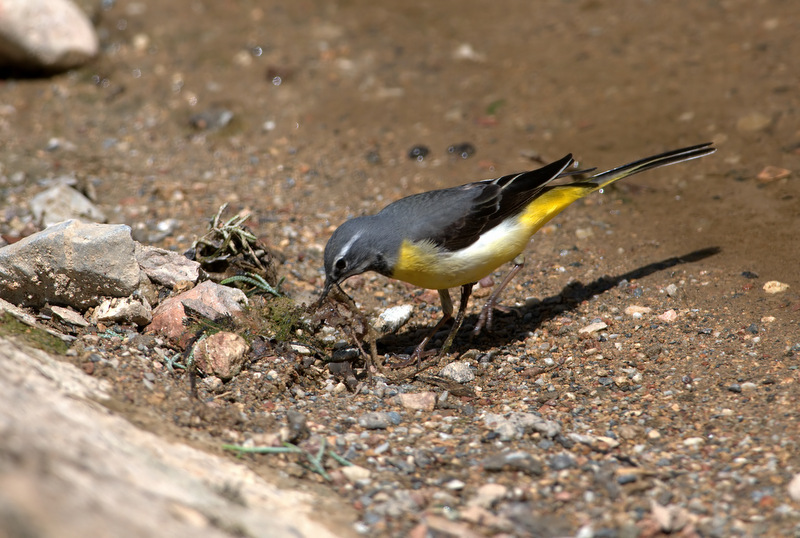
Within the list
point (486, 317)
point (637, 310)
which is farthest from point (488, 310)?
point (637, 310)

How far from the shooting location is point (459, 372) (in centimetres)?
554

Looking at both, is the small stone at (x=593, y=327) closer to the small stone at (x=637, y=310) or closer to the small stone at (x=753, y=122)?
the small stone at (x=637, y=310)

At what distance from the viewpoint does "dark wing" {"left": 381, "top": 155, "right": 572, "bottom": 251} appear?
18.3ft

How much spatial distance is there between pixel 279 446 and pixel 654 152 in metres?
5.58

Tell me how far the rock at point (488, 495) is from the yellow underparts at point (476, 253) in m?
1.91

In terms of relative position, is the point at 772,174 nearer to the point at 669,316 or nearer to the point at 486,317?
the point at 669,316

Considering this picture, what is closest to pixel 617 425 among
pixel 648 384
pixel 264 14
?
pixel 648 384

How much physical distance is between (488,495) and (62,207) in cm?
554

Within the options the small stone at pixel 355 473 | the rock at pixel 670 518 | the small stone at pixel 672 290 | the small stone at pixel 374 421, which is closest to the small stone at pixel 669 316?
the small stone at pixel 672 290

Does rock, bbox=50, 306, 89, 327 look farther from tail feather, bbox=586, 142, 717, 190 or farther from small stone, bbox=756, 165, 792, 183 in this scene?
small stone, bbox=756, 165, 792, 183

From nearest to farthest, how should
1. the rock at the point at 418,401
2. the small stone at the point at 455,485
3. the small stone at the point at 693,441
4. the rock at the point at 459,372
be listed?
1. the small stone at the point at 455,485
2. the small stone at the point at 693,441
3. the rock at the point at 418,401
4. the rock at the point at 459,372

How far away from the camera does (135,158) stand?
891cm

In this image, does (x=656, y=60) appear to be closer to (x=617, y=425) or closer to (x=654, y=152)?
(x=654, y=152)

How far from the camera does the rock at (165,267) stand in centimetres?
568
